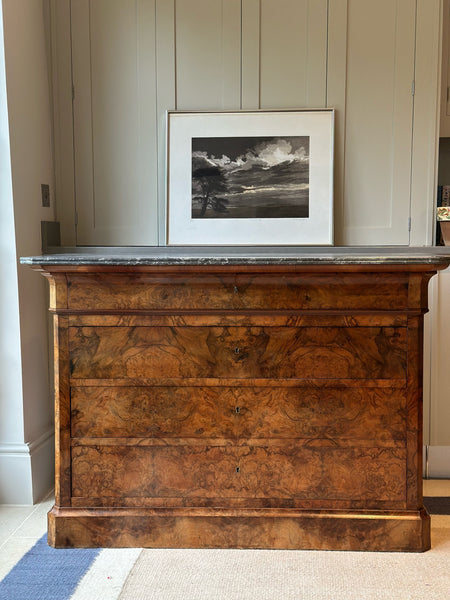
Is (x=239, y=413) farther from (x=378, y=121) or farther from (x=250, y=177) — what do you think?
(x=378, y=121)

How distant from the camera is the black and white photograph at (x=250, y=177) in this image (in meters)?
3.16

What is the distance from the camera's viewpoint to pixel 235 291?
237 centimetres

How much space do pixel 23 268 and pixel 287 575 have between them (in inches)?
68.9

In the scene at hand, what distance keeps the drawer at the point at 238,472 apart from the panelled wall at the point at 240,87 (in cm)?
122

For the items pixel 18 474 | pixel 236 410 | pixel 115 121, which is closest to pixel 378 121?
pixel 115 121

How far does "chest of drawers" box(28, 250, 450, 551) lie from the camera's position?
2.37 meters

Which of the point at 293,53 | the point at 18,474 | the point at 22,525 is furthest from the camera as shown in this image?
the point at 293,53

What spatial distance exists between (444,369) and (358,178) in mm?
1049

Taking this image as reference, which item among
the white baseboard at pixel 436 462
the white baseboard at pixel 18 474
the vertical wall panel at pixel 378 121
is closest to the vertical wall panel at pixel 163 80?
the vertical wall panel at pixel 378 121

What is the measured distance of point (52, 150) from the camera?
3.25 m

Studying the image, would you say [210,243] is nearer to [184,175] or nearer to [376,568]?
[184,175]

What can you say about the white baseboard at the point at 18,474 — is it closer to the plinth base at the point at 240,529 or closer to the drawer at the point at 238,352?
the plinth base at the point at 240,529

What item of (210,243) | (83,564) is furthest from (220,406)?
(210,243)

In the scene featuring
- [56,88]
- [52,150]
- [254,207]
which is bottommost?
[254,207]
